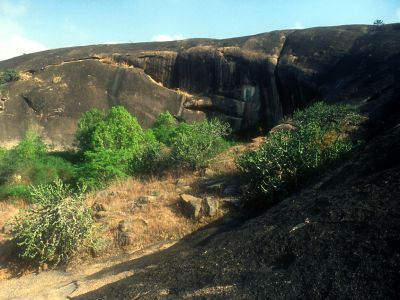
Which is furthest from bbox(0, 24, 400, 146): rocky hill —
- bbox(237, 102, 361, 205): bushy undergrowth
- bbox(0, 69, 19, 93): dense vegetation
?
bbox(237, 102, 361, 205): bushy undergrowth

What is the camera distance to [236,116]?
22109 millimetres

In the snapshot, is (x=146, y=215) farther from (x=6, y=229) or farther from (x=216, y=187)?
(x=6, y=229)

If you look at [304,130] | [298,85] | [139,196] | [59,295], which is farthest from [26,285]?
[298,85]

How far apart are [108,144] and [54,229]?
30.9 ft

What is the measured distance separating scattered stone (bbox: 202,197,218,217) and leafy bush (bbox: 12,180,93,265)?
7.09 ft

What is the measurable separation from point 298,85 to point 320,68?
3.84 ft

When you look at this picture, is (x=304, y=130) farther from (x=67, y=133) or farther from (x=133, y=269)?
(x=67, y=133)

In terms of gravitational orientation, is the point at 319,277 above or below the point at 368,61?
below

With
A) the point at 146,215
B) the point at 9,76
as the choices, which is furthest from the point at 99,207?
the point at 9,76

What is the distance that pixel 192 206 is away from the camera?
8.80 metres

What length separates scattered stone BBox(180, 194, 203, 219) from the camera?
28.5ft

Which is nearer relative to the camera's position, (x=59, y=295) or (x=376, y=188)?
(x=376, y=188)

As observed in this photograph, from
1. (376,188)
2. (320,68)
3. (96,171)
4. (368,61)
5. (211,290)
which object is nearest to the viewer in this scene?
(211,290)

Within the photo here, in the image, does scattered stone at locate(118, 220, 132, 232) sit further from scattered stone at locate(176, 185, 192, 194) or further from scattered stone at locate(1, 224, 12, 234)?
scattered stone at locate(1, 224, 12, 234)
